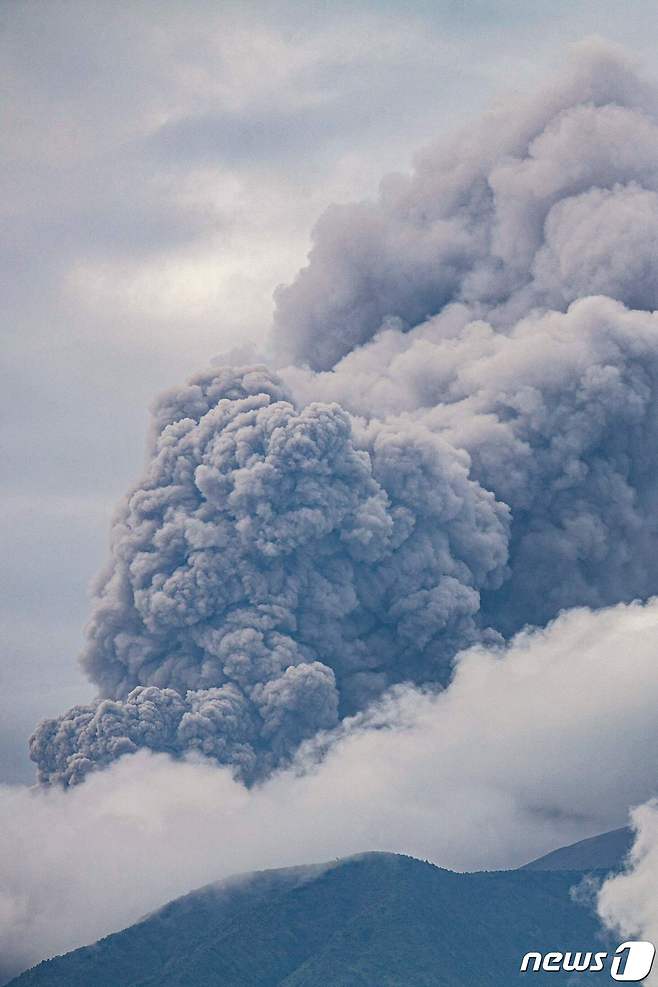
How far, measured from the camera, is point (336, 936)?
83.8m

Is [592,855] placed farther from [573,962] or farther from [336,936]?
[336,936]

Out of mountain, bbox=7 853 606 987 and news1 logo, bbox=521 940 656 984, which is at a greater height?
mountain, bbox=7 853 606 987

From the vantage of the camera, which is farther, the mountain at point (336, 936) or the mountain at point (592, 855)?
the mountain at point (592, 855)

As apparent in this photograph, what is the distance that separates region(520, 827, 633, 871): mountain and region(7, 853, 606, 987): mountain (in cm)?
675

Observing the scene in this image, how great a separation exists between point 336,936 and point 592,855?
2232 centimetres

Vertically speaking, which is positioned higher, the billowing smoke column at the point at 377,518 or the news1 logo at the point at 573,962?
the billowing smoke column at the point at 377,518

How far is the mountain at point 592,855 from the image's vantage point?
97375mm

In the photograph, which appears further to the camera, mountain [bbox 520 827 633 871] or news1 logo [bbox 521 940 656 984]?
mountain [bbox 520 827 633 871]

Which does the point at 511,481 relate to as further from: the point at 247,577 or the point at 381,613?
the point at 247,577

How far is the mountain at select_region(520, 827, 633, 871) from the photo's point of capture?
97.4 m

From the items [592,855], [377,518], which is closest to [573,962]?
[592,855]

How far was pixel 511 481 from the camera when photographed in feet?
228

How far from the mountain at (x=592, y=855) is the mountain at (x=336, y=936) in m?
6.75

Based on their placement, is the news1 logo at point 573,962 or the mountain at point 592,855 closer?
the news1 logo at point 573,962
